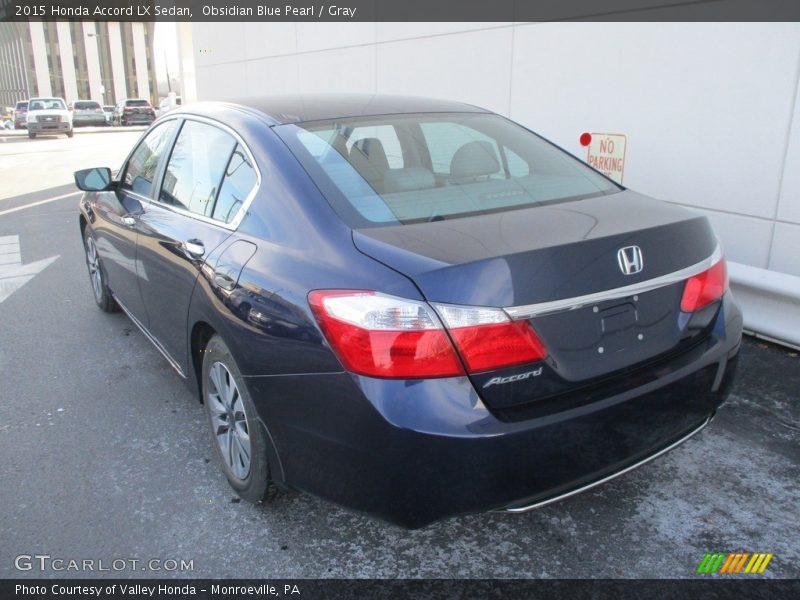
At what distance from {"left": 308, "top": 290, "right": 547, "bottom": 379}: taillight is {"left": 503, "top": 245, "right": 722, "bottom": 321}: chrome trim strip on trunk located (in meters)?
0.04

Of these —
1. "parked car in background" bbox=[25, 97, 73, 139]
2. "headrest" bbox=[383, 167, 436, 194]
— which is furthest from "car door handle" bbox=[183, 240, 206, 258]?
"parked car in background" bbox=[25, 97, 73, 139]

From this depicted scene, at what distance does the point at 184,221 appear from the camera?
10.5ft

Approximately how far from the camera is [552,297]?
2.04 meters

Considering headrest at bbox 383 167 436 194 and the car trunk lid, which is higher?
headrest at bbox 383 167 436 194

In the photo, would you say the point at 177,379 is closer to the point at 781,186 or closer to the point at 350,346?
Answer: the point at 350,346

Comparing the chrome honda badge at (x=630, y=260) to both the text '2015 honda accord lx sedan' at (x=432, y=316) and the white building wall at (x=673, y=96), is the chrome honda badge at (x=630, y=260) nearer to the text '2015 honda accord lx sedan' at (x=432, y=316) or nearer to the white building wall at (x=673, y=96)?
the text '2015 honda accord lx sedan' at (x=432, y=316)

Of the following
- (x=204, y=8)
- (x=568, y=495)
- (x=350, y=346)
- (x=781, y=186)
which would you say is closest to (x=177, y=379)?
(x=350, y=346)

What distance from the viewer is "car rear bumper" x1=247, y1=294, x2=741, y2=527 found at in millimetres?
1994

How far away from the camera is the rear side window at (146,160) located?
12.7ft

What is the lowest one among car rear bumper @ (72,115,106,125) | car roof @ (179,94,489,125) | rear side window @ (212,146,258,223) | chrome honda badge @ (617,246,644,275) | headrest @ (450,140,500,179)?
car rear bumper @ (72,115,106,125)

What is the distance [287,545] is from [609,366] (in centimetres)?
140

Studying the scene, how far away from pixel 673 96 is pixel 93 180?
425cm

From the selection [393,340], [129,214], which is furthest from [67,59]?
[393,340]

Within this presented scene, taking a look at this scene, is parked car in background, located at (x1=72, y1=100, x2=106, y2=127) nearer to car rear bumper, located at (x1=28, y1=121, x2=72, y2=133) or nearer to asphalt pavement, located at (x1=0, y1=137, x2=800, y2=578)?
car rear bumper, located at (x1=28, y1=121, x2=72, y2=133)
